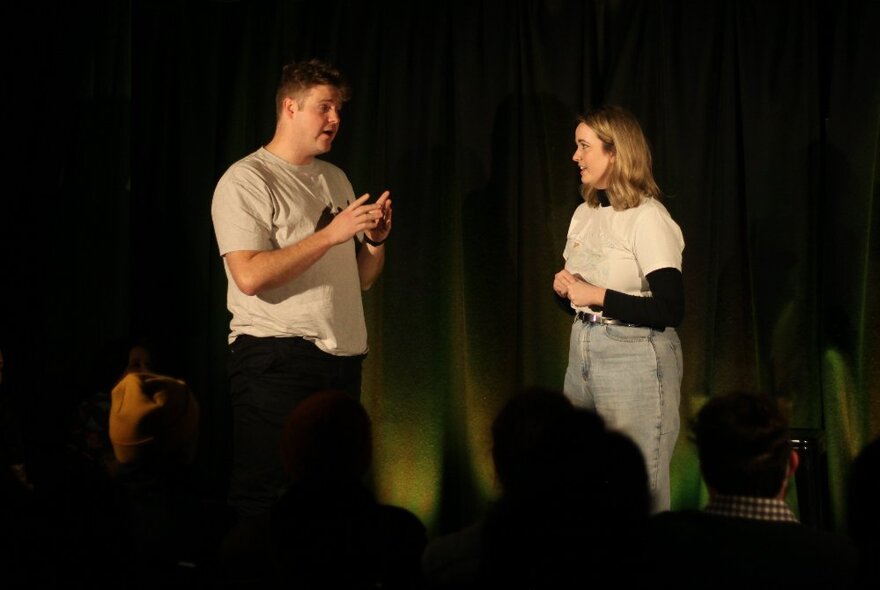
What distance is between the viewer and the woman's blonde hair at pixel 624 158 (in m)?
3.22

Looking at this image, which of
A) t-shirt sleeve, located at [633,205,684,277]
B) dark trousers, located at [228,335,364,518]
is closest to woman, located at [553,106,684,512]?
t-shirt sleeve, located at [633,205,684,277]

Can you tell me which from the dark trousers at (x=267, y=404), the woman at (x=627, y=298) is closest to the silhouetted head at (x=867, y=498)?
the woman at (x=627, y=298)

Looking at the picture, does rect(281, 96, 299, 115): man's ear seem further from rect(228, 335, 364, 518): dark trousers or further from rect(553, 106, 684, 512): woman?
rect(553, 106, 684, 512): woman

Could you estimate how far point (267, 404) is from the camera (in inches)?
121

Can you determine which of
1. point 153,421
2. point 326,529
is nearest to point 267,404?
point 153,421

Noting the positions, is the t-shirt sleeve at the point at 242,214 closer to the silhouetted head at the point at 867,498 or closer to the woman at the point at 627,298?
the woman at the point at 627,298

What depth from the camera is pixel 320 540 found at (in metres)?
1.83

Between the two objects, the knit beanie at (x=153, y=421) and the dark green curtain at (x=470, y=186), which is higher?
the dark green curtain at (x=470, y=186)

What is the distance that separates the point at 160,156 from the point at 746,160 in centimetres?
259

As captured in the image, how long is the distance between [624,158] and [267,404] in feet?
4.73

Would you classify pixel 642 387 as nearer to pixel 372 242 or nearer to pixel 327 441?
pixel 372 242

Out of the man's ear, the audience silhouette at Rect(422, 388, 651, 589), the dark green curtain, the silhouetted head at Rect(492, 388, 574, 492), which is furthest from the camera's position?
the dark green curtain

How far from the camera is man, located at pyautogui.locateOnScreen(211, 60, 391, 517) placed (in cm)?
302

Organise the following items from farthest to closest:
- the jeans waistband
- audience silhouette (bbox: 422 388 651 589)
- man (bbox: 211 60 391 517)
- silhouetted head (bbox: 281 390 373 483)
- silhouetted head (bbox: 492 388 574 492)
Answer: the jeans waistband, man (bbox: 211 60 391 517), silhouetted head (bbox: 281 390 373 483), silhouetted head (bbox: 492 388 574 492), audience silhouette (bbox: 422 388 651 589)
